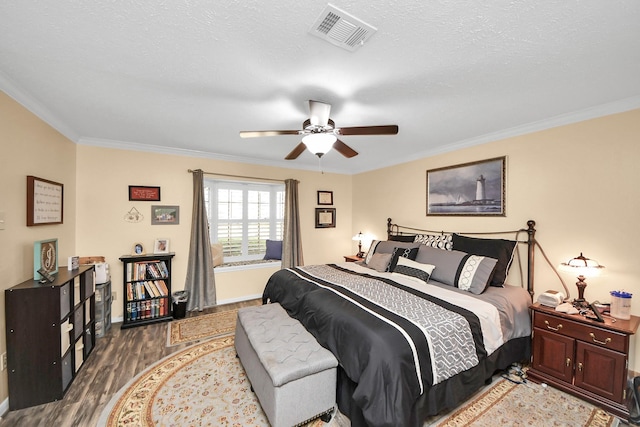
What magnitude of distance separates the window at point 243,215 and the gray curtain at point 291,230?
0.30 m

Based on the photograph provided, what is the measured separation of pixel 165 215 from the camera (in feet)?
12.7

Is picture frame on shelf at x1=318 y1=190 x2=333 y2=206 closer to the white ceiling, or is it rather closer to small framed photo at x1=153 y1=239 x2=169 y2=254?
the white ceiling

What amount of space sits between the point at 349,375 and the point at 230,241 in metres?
3.43

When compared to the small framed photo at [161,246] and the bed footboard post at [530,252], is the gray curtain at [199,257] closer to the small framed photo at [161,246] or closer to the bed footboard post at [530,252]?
the small framed photo at [161,246]

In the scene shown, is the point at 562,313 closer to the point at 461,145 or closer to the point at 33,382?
the point at 461,145

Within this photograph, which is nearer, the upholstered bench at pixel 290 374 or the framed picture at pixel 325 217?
the upholstered bench at pixel 290 374

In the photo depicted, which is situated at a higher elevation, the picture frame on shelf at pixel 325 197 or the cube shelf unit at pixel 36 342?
the picture frame on shelf at pixel 325 197

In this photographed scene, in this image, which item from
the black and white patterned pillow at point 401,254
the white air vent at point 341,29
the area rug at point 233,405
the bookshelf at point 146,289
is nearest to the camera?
the white air vent at point 341,29

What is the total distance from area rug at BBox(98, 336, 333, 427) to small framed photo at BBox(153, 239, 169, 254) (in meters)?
1.59

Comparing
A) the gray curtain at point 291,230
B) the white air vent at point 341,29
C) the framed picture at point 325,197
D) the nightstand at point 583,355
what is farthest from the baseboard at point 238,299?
the white air vent at point 341,29

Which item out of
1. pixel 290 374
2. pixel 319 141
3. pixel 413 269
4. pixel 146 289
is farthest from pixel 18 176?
pixel 413 269

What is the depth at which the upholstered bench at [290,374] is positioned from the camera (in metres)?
1.72

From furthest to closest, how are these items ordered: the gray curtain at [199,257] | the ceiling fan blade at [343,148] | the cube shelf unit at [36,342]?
the gray curtain at [199,257] → the ceiling fan blade at [343,148] → the cube shelf unit at [36,342]

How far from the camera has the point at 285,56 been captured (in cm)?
163
